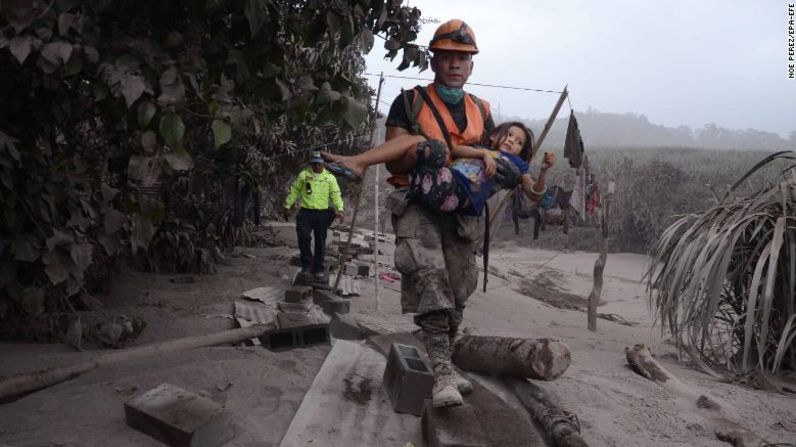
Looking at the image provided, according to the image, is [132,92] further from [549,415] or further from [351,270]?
[351,270]

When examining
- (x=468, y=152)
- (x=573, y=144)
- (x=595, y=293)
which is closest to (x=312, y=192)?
(x=573, y=144)

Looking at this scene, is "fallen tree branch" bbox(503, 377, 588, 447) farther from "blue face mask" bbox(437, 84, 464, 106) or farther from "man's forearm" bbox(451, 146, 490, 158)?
"blue face mask" bbox(437, 84, 464, 106)

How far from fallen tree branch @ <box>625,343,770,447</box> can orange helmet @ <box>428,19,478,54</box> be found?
8.09 feet

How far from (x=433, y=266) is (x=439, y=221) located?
28 centimetres

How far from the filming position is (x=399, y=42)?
126 inches

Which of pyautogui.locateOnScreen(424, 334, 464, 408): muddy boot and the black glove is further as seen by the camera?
the black glove

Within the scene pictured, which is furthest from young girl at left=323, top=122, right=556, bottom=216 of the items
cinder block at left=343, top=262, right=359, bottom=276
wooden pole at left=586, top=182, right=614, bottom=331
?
cinder block at left=343, top=262, right=359, bottom=276

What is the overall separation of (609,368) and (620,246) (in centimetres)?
1641

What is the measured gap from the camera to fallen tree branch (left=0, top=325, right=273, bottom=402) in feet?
9.68

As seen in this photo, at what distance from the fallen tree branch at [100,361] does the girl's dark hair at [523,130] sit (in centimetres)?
222

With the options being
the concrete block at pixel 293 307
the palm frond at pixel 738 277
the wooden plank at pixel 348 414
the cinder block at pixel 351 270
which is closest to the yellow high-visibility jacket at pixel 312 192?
the cinder block at pixel 351 270

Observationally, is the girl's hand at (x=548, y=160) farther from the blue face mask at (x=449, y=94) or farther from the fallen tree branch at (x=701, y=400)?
the fallen tree branch at (x=701, y=400)

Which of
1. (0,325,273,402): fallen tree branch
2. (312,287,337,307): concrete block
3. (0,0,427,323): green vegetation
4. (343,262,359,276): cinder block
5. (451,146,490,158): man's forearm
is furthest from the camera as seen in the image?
(343,262,359,276): cinder block

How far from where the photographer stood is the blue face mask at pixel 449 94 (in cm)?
336
